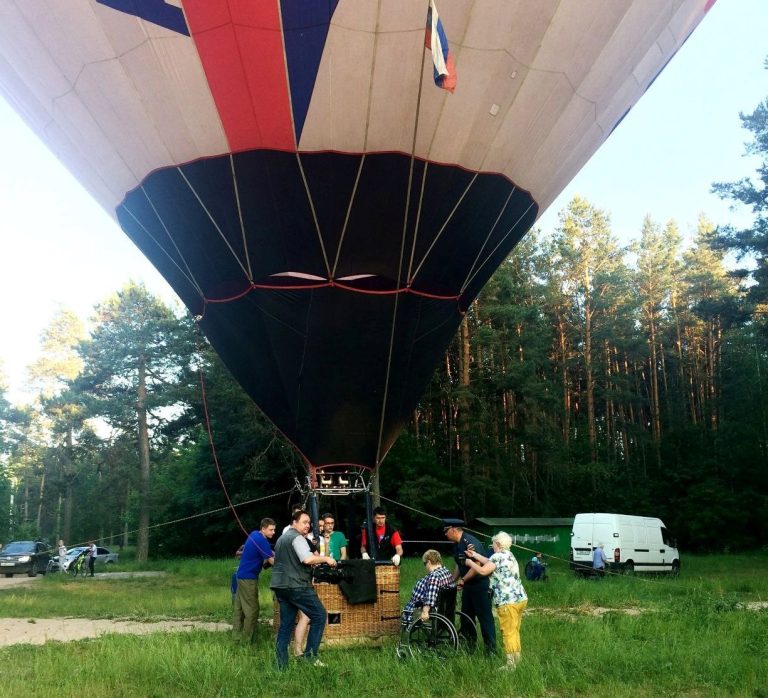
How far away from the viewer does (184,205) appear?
8.05 meters

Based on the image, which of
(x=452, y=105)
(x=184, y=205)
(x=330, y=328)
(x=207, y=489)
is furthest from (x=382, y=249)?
(x=207, y=489)

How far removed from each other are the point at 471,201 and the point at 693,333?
38327mm

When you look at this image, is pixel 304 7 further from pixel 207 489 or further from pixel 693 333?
pixel 693 333

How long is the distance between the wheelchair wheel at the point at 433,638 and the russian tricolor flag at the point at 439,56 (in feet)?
13.2

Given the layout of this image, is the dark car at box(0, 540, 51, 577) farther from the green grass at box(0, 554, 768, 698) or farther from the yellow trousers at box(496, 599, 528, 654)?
the yellow trousers at box(496, 599, 528, 654)

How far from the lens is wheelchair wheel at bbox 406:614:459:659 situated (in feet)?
18.5

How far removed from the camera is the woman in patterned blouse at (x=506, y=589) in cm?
548

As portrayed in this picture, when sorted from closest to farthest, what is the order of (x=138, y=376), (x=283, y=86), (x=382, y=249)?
(x=283, y=86) → (x=382, y=249) → (x=138, y=376)

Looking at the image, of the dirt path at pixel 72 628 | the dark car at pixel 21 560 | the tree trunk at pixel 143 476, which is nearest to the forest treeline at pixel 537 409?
the tree trunk at pixel 143 476

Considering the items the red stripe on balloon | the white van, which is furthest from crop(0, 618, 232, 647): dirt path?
the white van

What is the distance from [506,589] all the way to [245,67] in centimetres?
518

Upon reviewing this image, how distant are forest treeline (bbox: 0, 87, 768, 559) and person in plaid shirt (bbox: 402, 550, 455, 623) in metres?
17.5

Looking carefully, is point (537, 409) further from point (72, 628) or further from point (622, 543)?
point (72, 628)

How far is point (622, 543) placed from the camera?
57.8ft
